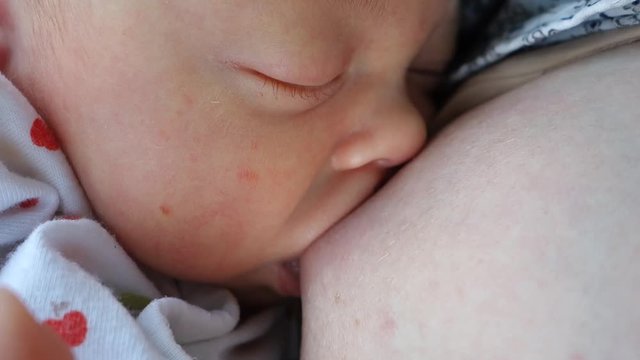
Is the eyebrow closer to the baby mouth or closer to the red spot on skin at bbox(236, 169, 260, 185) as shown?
the red spot on skin at bbox(236, 169, 260, 185)

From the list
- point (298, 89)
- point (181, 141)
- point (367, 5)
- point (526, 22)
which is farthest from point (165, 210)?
point (526, 22)

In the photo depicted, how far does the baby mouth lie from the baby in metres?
0.03

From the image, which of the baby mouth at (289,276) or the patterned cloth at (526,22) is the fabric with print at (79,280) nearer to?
the baby mouth at (289,276)

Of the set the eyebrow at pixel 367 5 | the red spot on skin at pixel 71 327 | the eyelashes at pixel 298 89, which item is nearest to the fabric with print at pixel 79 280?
the red spot on skin at pixel 71 327

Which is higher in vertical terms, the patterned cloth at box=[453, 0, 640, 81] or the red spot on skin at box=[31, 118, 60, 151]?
the red spot on skin at box=[31, 118, 60, 151]

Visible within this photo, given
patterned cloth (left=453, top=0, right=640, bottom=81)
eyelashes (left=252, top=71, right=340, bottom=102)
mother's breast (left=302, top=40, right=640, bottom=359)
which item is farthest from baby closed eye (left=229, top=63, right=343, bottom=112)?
patterned cloth (left=453, top=0, right=640, bottom=81)

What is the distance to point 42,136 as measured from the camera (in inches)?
30.6

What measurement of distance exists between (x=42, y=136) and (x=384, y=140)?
34cm

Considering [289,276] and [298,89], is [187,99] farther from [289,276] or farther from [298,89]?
[289,276]

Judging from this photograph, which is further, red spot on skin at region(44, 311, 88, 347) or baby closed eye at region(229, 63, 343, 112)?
baby closed eye at region(229, 63, 343, 112)

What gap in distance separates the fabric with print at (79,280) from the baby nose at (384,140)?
0.22 metres

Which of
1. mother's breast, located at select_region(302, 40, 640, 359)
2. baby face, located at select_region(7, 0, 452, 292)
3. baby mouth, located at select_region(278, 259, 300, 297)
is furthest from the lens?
baby mouth, located at select_region(278, 259, 300, 297)

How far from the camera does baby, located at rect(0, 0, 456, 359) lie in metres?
0.72

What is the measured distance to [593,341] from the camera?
23.6 inches
